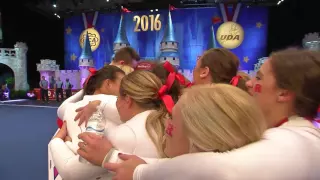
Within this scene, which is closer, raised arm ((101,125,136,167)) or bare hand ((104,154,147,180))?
bare hand ((104,154,147,180))

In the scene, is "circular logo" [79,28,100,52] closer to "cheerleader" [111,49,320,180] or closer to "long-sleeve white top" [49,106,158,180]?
"long-sleeve white top" [49,106,158,180]

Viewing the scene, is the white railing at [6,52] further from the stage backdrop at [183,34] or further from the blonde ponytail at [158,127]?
the blonde ponytail at [158,127]

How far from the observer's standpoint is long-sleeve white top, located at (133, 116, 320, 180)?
1.79 ft

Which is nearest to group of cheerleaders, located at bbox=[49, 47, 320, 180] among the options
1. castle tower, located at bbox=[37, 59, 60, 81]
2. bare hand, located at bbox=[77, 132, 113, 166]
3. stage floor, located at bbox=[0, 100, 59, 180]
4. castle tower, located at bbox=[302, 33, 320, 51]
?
bare hand, located at bbox=[77, 132, 113, 166]

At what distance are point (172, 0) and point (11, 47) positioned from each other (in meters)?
7.54

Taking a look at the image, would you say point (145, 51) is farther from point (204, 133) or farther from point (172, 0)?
point (204, 133)

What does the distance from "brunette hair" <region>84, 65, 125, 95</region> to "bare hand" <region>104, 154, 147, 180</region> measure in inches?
29.7

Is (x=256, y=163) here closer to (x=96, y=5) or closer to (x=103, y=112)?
(x=103, y=112)

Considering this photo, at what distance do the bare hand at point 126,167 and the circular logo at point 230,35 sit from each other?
10209mm

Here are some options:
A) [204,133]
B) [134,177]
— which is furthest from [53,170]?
[204,133]

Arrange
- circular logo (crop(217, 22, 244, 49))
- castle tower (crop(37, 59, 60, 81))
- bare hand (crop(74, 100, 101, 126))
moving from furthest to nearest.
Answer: castle tower (crop(37, 59, 60, 81))
circular logo (crop(217, 22, 244, 49))
bare hand (crop(74, 100, 101, 126))

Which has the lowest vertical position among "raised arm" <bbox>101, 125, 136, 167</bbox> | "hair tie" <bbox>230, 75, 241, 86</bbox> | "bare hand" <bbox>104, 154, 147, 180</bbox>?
"bare hand" <bbox>104, 154, 147, 180</bbox>

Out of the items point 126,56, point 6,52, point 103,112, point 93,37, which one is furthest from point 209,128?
point 6,52

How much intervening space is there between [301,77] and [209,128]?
38 centimetres
